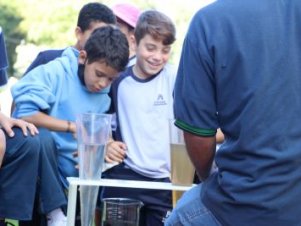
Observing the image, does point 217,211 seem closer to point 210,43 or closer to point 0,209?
point 210,43

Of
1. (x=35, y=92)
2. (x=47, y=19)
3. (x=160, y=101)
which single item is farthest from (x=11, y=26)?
(x=35, y=92)

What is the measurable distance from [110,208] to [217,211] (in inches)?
49.6

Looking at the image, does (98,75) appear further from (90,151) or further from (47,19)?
(47,19)

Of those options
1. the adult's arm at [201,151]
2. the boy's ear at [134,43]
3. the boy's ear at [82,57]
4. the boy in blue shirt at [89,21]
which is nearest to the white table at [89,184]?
the adult's arm at [201,151]

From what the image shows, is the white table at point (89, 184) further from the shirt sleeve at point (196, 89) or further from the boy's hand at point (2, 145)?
the shirt sleeve at point (196, 89)

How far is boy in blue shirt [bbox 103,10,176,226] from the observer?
382cm

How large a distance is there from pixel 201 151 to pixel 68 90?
1.43 meters

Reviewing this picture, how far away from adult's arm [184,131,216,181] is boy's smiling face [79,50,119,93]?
4.24ft

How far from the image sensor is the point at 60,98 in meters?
3.73

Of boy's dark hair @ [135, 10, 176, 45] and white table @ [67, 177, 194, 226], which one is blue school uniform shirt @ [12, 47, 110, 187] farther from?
white table @ [67, 177, 194, 226]

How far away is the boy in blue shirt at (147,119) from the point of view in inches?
150

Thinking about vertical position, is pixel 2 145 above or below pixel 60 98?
below

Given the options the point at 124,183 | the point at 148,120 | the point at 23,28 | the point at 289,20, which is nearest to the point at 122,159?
the point at 148,120

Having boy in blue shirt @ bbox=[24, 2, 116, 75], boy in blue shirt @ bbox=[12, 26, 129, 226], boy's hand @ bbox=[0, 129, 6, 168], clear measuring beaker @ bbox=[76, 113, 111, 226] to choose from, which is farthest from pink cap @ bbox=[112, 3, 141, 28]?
boy's hand @ bbox=[0, 129, 6, 168]
